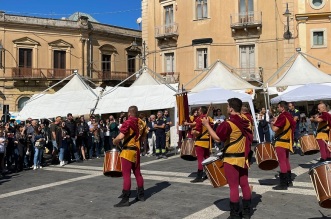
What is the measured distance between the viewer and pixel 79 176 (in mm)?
10453

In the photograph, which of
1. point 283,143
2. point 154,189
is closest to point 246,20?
point 283,143

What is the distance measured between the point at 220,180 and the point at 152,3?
81.6 feet

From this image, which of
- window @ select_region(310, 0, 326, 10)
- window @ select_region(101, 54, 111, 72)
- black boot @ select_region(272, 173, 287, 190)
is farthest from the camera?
window @ select_region(101, 54, 111, 72)

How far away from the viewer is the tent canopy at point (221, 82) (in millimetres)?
17203

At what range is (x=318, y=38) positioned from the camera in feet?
79.7

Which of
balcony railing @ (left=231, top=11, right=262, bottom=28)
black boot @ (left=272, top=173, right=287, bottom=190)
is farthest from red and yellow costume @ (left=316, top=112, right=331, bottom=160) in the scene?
balcony railing @ (left=231, top=11, right=262, bottom=28)

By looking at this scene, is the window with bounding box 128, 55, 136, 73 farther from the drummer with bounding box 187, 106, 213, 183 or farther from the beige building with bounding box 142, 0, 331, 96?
the drummer with bounding box 187, 106, 213, 183

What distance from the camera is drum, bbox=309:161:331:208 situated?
474 cm

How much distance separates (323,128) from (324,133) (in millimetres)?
119

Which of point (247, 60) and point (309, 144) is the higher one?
point (247, 60)

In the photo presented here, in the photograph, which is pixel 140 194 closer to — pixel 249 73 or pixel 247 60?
pixel 249 73

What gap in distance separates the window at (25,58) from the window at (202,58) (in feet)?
55.7

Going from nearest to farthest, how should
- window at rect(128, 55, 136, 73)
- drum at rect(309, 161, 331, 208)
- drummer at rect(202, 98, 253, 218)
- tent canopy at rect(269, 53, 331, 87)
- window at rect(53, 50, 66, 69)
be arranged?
1. drum at rect(309, 161, 331, 208)
2. drummer at rect(202, 98, 253, 218)
3. tent canopy at rect(269, 53, 331, 87)
4. window at rect(53, 50, 66, 69)
5. window at rect(128, 55, 136, 73)

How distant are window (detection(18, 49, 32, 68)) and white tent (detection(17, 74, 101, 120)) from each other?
1749cm
